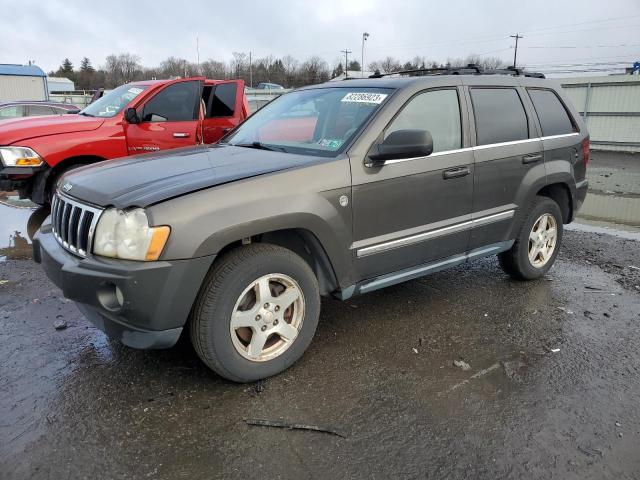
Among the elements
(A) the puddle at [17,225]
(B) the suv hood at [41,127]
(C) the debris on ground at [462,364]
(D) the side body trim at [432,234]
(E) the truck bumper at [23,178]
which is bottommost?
(C) the debris on ground at [462,364]

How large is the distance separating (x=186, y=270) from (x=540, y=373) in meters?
2.27

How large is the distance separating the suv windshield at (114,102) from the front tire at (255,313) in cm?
529

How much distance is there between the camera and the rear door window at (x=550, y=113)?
15.0 ft

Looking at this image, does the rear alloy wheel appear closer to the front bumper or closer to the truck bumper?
the front bumper

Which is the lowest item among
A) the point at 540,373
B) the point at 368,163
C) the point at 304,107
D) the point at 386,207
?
the point at 540,373

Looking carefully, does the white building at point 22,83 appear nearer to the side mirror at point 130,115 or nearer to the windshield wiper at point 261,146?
the side mirror at point 130,115

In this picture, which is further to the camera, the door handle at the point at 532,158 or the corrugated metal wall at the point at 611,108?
the corrugated metal wall at the point at 611,108

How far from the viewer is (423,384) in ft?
10.2

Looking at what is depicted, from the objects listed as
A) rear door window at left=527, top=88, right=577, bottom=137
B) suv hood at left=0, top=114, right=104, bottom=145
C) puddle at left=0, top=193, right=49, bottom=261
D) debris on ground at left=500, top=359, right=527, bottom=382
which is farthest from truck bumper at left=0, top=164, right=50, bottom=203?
debris on ground at left=500, top=359, right=527, bottom=382

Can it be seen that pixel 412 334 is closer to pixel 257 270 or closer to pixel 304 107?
pixel 257 270

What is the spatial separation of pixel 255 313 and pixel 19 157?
4.96m

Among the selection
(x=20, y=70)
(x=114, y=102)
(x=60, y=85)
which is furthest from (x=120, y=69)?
(x=114, y=102)

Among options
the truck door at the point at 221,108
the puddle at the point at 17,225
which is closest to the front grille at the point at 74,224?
the puddle at the point at 17,225

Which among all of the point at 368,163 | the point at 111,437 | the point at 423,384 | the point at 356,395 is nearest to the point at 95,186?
the point at 111,437
